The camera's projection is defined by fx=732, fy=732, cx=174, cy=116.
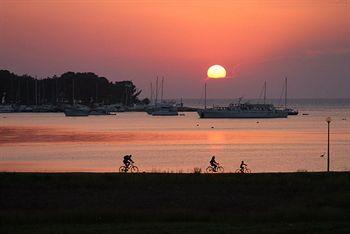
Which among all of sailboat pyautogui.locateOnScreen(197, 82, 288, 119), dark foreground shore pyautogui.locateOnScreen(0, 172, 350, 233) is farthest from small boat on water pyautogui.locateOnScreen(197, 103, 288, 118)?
dark foreground shore pyautogui.locateOnScreen(0, 172, 350, 233)

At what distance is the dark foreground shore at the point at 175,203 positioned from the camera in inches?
626

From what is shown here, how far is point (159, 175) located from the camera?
25.6 m

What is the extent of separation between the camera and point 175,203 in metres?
21.1

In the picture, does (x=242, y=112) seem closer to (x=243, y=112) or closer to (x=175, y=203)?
(x=243, y=112)

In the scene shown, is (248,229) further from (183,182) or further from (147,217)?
(183,182)

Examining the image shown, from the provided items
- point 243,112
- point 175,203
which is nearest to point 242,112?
point 243,112

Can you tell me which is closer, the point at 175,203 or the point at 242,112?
the point at 175,203

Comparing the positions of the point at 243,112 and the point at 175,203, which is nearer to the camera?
the point at 175,203

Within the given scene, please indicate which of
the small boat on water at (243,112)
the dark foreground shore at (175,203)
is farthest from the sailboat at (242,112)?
the dark foreground shore at (175,203)

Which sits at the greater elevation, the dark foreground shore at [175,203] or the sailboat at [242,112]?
the sailboat at [242,112]

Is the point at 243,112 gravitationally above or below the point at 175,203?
above

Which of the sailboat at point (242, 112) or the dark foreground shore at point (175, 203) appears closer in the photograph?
the dark foreground shore at point (175, 203)

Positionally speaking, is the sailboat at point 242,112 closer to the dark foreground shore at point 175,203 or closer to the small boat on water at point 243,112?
the small boat on water at point 243,112

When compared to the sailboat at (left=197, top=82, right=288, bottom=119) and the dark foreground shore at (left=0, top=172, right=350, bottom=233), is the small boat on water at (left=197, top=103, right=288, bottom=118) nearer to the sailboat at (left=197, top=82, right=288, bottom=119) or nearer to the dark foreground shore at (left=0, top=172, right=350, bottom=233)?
the sailboat at (left=197, top=82, right=288, bottom=119)
